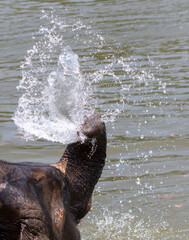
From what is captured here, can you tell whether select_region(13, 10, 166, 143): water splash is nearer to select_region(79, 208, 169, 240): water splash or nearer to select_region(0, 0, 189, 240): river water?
select_region(0, 0, 189, 240): river water

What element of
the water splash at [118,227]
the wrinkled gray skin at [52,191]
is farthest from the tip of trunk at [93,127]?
the water splash at [118,227]

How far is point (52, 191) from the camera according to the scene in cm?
322

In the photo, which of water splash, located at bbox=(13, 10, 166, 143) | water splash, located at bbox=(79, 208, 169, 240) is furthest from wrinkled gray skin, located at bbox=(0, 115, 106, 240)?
water splash, located at bbox=(79, 208, 169, 240)

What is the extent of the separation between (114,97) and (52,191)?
670 cm

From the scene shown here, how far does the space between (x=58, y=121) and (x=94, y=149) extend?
412 mm

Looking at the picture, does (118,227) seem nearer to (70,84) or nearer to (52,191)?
(70,84)

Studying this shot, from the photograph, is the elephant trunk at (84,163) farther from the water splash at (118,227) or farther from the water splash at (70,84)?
the water splash at (118,227)

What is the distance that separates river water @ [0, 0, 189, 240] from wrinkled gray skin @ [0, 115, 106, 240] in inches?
6.8

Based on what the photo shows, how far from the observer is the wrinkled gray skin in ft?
9.91

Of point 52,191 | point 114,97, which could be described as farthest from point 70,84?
point 114,97

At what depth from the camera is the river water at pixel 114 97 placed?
605 centimetres

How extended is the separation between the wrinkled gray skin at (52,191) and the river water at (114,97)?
0.17m

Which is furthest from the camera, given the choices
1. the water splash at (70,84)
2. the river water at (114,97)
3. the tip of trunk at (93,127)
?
the river water at (114,97)

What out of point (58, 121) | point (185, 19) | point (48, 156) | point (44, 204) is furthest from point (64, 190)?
point (185, 19)
